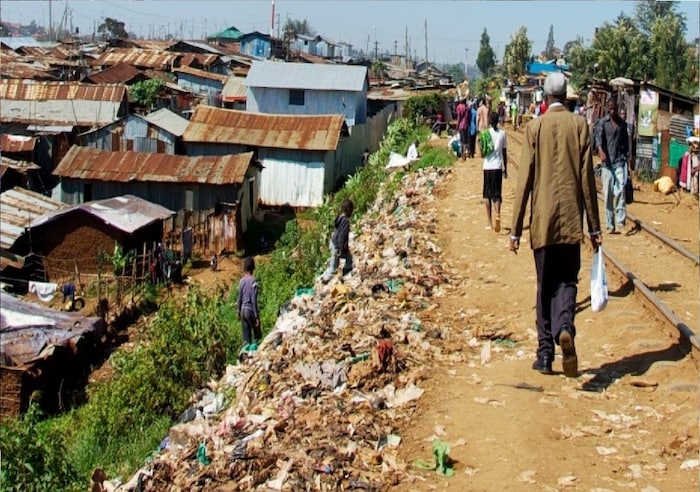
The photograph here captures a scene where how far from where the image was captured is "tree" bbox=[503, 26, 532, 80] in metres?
61.1

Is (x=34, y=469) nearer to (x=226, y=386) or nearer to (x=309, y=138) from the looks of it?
(x=226, y=386)

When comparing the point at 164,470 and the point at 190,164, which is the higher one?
the point at 190,164

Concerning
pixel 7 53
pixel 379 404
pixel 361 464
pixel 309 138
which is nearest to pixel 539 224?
pixel 379 404

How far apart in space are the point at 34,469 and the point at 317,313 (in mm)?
3483

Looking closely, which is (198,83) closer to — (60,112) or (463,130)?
(60,112)

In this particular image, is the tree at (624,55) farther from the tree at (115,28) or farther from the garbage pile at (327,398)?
the tree at (115,28)

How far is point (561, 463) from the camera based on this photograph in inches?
177

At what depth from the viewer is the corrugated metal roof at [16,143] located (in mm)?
30109

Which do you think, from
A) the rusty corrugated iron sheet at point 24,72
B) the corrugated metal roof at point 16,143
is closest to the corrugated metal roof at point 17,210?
the corrugated metal roof at point 16,143

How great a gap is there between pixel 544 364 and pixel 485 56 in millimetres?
91387

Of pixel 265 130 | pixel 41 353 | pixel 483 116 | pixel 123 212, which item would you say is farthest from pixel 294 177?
pixel 41 353

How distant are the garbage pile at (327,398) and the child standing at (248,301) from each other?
35cm

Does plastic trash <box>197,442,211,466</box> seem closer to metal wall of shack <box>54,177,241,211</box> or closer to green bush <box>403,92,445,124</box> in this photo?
metal wall of shack <box>54,177,241,211</box>

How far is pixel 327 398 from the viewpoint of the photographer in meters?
5.79
